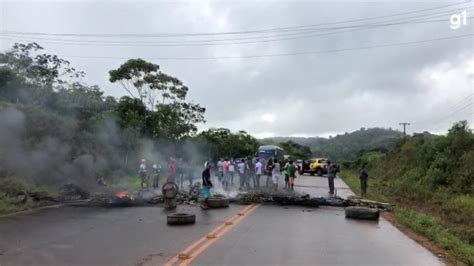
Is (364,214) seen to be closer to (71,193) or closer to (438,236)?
(438,236)

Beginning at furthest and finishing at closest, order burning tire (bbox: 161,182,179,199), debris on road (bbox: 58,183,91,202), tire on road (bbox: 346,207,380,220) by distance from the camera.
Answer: debris on road (bbox: 58,183,91,202)
burning tire (bbox: 161,182,179,199)
tire on road (bbox: 346,207,380,220)

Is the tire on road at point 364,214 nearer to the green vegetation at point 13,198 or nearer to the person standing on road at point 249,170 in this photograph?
the green vegetation at point 13,198

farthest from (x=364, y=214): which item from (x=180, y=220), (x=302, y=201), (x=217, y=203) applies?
(x=180, y=220)

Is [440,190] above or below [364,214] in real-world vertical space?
above

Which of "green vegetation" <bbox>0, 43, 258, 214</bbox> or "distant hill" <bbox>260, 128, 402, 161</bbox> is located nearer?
"green vegetation" <bbox>0, 43, 258, 214</bbox>

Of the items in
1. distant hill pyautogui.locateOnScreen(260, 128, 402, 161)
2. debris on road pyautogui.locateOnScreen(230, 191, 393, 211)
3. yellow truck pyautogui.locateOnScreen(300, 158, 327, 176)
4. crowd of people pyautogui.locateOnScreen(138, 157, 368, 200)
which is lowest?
debris on road pyautogui.locateOnScreen(230, 191, 393, 211)

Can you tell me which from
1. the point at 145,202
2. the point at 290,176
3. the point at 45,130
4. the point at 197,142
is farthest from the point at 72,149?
the point at 197,142

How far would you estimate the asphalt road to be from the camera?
9305mm

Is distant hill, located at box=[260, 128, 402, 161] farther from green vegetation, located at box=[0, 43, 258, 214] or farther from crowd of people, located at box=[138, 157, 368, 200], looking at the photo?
crowd of people, located at box=[138, 157, 368, 200]

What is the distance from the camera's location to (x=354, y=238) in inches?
489

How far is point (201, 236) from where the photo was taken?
39.2ft

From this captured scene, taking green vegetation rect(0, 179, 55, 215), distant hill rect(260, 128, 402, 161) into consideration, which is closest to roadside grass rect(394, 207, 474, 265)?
green vegetation rect(0, 179, 55, 215)

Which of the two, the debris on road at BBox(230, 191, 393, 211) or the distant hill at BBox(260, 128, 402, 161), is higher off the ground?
the distant hill at BBox(260, 128, 402, 161)

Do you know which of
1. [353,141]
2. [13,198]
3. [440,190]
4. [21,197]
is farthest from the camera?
[353,141]
